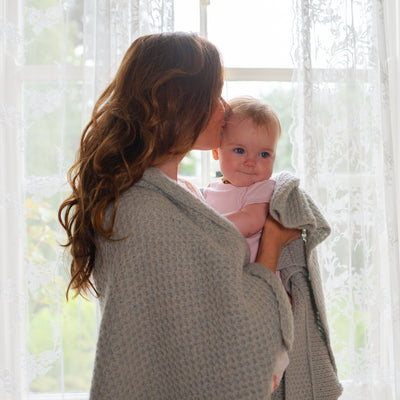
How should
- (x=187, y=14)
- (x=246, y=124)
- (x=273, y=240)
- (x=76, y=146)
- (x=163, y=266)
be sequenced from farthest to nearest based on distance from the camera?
(x=187, y=14) → (x=76, y=146) → (x=246, y=124) → (x=273, y=240) → (x=163, y=266)

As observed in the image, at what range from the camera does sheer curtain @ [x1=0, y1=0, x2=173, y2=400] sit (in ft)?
6.42

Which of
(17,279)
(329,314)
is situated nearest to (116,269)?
(17,279)

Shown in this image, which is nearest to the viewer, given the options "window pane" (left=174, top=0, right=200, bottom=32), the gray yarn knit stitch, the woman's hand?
the gray yarn knit stitch

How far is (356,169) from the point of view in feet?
6.81

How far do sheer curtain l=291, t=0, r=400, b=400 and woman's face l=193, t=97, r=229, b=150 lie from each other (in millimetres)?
756

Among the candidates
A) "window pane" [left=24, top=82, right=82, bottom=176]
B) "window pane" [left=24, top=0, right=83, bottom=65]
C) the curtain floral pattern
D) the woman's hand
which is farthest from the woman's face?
"window pane" [left=24, top=0, right=83, bottom=65]

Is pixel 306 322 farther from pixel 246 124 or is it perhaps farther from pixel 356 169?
pixel 356 169

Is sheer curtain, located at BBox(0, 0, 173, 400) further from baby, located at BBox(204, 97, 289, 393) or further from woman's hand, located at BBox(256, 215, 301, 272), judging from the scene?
woman's hand, located at BBox(256, 215, 301, 272)

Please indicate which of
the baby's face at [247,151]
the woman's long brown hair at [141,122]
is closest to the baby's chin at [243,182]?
the baby's face at [247,151]

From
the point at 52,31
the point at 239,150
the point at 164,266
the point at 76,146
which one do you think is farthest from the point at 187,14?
the point at 164,266

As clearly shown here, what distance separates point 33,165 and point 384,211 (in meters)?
1.57

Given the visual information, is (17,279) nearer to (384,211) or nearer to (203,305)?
(203,305)

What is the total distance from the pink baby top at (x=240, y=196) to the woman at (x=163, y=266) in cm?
22

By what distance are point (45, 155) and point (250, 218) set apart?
1.09 meters
